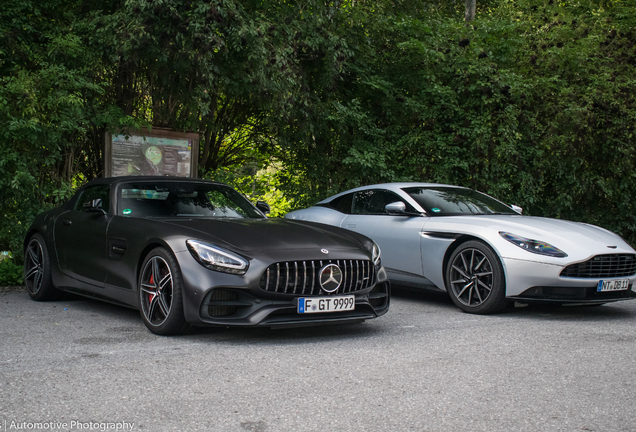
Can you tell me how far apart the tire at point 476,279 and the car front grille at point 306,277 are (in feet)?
5.27

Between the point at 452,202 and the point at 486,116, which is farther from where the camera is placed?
the point at 486,116

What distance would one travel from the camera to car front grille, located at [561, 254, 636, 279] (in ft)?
21.0

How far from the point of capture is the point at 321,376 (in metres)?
4.27

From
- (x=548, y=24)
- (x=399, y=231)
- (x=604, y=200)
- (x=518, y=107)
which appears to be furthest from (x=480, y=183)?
(x=399, y=231)

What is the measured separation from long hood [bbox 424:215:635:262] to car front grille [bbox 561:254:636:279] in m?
0.06

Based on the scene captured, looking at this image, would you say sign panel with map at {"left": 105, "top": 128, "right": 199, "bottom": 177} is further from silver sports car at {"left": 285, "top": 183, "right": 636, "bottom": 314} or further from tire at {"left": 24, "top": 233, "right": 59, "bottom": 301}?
silver sports car at {"left": 285, "top": 183, "right": 636, "bottom": 314}

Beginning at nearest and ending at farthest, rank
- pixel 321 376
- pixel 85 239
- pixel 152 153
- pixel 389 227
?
pixel 321 376, pixel 85 239, pixel 389 227, pixel 152 153

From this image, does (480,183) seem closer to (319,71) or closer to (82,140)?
(319,71)

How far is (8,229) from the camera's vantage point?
8.43 metres

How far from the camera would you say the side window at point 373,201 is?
27.0ft

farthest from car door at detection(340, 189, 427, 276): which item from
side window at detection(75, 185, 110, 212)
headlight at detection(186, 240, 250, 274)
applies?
side window at detection(75, 185, 110, 212)

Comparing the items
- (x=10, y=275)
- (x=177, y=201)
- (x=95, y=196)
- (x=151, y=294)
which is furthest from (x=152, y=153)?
(x=151, y=294)

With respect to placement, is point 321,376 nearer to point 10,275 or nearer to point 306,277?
point 306,277

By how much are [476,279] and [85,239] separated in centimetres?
387
